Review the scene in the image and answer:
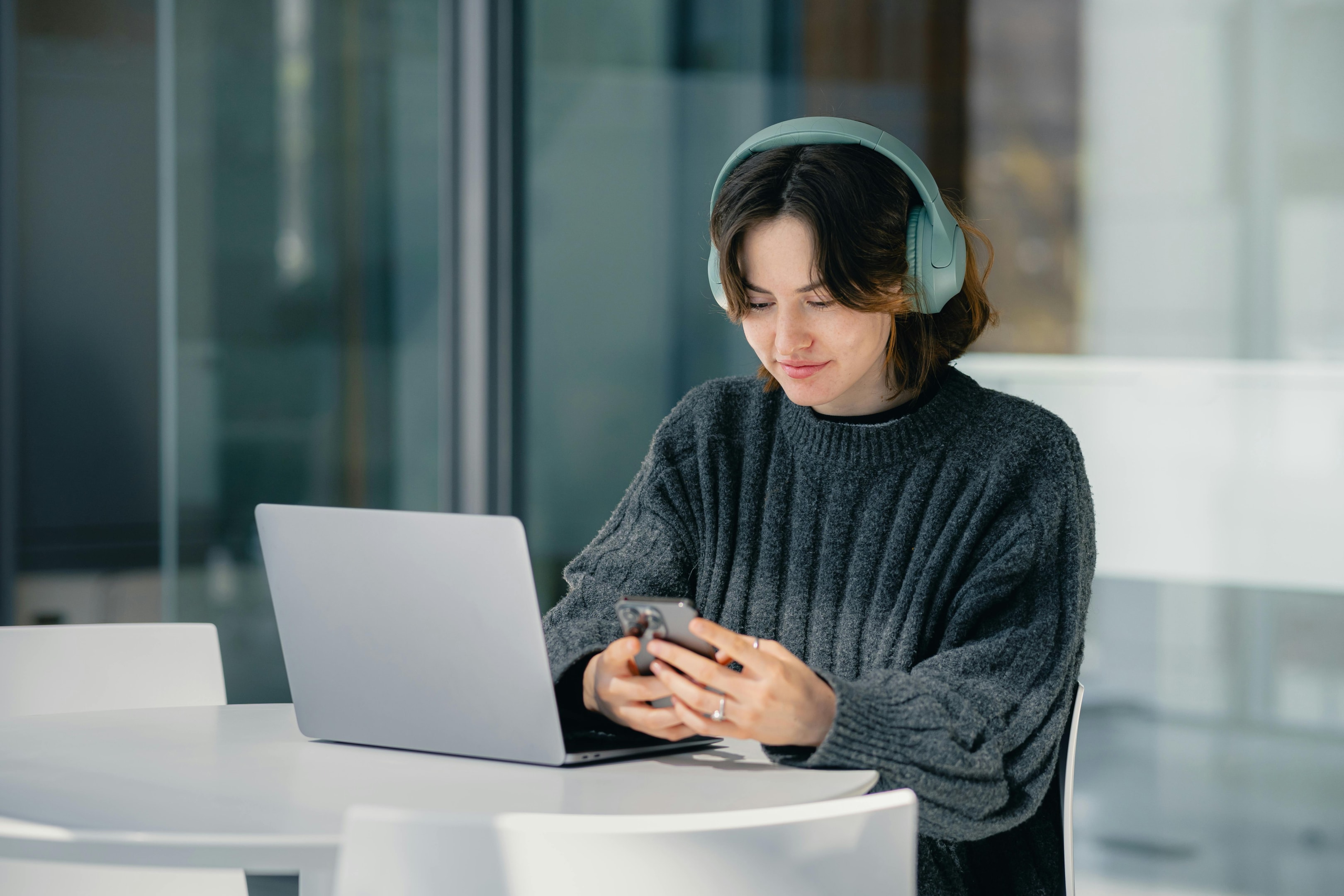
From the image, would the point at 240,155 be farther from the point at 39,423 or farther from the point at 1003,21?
the point at 1003,21

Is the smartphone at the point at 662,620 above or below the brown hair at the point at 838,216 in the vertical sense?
below

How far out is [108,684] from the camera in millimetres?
1615

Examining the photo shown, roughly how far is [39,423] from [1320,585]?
2.44 meters

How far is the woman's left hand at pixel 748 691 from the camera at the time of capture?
1072 millimetres

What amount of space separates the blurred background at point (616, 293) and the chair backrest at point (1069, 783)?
1.26 metres

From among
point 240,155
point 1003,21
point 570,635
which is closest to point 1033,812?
point 570,635

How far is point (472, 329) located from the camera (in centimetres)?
350

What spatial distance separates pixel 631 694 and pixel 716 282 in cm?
48

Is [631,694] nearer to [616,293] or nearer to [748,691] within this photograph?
[748,691]

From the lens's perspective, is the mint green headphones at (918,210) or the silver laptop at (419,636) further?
the mint green headphones at (918,210)

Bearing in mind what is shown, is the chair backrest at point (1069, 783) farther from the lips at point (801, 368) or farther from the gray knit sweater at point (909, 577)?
the lips at point (801, 368)

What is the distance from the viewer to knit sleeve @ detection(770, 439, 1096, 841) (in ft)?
3.66

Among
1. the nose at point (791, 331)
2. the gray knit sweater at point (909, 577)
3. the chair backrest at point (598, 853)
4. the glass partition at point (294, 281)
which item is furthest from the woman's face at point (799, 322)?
the glass partition at point (294, 281)

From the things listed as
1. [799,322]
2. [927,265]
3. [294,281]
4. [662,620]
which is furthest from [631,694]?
[294,281]
